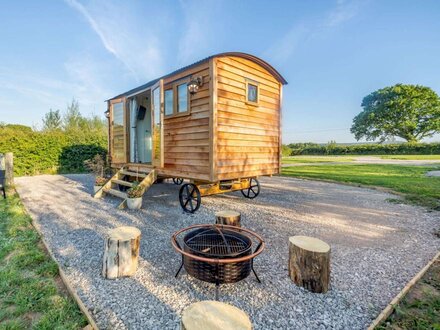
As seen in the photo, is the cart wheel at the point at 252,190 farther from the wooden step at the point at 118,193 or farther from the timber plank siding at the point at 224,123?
the wooden step at the point at 118,193

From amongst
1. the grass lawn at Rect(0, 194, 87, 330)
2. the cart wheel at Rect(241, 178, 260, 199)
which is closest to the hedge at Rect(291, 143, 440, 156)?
the cart wheel at Rect(241, 178, 260, 199)

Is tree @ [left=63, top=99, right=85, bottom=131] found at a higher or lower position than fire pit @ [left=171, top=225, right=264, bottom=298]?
higher

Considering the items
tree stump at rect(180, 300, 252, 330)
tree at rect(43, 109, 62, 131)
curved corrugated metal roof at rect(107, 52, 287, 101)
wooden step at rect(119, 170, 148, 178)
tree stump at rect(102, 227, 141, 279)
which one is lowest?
tree stump at rect(102, 227, 141, 279)

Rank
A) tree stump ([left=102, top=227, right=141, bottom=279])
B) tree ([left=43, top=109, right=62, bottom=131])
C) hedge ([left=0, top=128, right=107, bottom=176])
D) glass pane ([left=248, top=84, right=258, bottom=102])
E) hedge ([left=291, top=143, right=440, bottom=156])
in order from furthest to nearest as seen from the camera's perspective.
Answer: hedge ([left=291, top=143, right=440, bottom=156])
tree ([left=43, top=109, right=62, bottom=131])
hedge ([left=0, top=128, right=107, bottom=176])
glass pane ([left=248, top=84, right=258, bottom=102])
tree stump ([left=102, top=227, right=141, bottom=279])

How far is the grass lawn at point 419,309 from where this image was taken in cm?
176

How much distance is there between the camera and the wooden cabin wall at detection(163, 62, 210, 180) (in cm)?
467

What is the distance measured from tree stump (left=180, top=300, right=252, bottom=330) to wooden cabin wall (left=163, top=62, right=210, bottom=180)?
333 cm

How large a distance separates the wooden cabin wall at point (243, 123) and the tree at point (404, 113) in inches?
1485

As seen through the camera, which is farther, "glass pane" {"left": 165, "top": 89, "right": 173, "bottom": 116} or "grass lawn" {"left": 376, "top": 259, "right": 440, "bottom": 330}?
"glass pane" {"left": 165, "top": 89, "right": 173, "bottom": 116}

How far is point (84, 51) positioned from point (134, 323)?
41.4ft

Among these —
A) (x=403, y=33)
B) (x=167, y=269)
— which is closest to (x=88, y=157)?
(x=167, y=269)

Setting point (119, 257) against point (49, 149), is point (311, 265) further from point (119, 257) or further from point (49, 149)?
point (49, 149)

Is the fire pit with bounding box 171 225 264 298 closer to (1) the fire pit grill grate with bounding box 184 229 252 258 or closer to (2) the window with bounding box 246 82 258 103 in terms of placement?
(1) the fire pit grill grate with bounding box 184 229 252 258

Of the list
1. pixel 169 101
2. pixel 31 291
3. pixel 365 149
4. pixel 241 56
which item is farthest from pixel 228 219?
pixel 365 149
